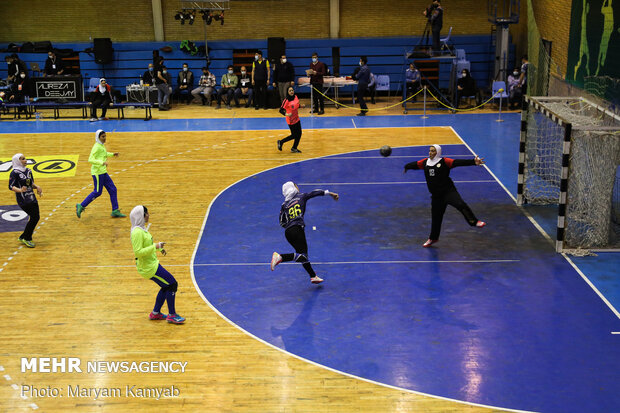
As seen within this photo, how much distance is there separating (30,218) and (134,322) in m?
4.55

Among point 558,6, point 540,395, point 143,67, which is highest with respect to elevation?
point 558,6

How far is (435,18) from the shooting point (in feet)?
94.3

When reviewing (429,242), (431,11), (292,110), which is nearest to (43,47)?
(292,110)

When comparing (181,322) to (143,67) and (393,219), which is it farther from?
(143,67)

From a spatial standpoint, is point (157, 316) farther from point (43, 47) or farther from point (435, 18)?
point (43, 47)

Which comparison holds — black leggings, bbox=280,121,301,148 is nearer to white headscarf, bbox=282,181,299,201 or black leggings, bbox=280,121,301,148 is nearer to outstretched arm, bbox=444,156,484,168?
outstretched arm, bbox=444,156,484,168

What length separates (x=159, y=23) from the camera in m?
33.7

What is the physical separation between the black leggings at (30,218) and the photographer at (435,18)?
19739 millimetres

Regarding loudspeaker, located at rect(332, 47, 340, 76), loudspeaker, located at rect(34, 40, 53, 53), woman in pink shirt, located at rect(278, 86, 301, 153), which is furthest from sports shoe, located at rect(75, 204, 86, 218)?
loudspeaker, located at rect(34, 40, 53, 53)

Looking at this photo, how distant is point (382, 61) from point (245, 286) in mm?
22001

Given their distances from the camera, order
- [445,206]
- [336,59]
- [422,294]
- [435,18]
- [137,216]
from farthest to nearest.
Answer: [336,59] < [435,18] < [445,206] < [422,294] < [137,216]

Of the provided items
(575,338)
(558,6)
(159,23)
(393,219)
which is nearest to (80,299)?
(393,219)

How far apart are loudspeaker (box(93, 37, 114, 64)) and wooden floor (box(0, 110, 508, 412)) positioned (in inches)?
536

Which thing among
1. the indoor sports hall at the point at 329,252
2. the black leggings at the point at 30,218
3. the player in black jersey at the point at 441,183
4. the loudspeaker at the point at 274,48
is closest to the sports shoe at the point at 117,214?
the indoor sports hall at the point at 329,252
